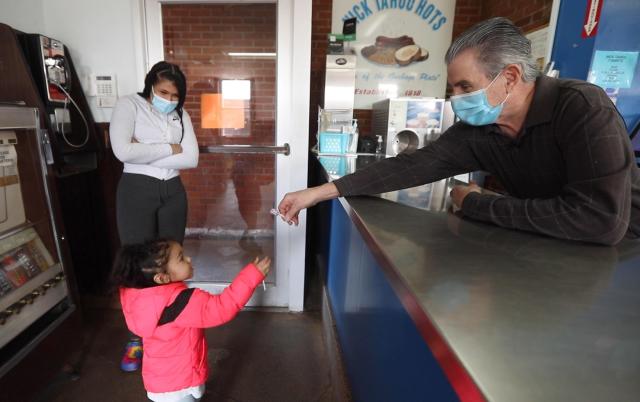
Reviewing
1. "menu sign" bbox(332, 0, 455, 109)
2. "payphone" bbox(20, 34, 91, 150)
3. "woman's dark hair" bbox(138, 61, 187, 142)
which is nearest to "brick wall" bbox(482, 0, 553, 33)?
"menu sign" bbox(332, 0, 455, 109)

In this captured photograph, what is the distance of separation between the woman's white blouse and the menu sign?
71.6 inches

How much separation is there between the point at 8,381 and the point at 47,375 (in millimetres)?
239

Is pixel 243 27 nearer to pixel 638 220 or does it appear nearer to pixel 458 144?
pixel 458 144

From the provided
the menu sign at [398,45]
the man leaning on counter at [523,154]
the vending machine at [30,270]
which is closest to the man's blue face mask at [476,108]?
the man leaning on counter at [523,154]

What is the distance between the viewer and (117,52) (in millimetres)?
2152

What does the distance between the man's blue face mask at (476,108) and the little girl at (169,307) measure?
2.66ft

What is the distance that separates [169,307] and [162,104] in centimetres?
107

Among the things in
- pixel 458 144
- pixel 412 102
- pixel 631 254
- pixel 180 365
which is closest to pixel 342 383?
pixel 180 365

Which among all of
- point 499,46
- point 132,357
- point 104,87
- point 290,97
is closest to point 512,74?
point 499,46

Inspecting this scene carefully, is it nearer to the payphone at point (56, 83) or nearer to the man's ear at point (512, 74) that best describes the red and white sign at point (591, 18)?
the man's ear at point (512, 74)

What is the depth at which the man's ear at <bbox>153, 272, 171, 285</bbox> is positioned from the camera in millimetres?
1160

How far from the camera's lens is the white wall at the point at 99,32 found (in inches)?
82.7

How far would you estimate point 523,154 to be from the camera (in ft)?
3.33

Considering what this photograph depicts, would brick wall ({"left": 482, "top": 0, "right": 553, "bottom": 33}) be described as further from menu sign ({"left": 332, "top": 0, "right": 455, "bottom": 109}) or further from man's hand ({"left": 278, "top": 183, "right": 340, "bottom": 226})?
man's hand ({"left": 278, "top": 183, "right": 340, "bottom": 226})
